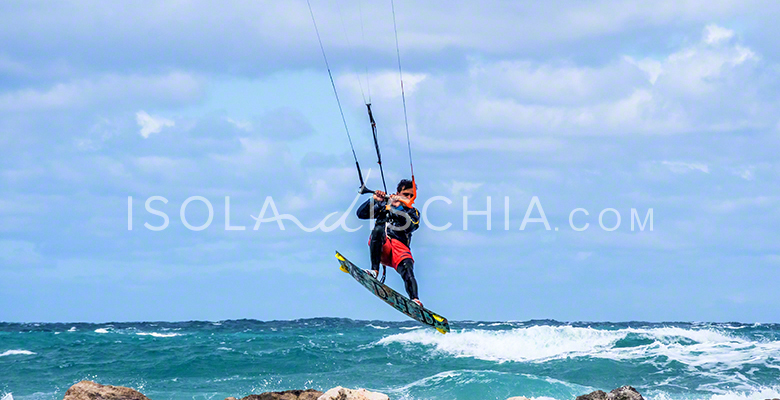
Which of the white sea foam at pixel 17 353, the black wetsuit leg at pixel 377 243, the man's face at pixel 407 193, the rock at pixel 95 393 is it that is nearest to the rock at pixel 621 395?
the black wetsuit leg at pixel 377 243

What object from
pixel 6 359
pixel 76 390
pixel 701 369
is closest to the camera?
pixel 76 390

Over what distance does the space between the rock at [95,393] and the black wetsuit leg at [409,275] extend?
537 cm

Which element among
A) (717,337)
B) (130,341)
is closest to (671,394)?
(717,337)

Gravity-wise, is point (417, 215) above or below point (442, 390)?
above

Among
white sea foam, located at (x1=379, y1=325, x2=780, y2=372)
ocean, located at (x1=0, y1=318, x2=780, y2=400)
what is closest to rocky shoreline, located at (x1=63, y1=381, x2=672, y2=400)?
ocean, located at (x1=0, y1=318, x2=780, y2=400)

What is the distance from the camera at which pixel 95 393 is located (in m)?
13.4

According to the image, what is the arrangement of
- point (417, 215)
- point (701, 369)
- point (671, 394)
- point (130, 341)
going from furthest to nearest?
1. point (130, 341)
2. point (701, 369)
3. point (671, 394)
4. point (417, 215)

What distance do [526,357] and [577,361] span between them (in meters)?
1.91

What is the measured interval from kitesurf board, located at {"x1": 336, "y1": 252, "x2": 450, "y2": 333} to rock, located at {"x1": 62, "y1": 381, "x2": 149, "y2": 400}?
4348mm

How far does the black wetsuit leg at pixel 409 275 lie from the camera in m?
12.2

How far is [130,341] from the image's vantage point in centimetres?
3105

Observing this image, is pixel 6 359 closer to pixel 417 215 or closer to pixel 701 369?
pixel 417 215

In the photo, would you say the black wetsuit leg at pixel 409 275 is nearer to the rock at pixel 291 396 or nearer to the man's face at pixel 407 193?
the man's face at pixel 407 193

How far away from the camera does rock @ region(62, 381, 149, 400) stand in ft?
43.4
